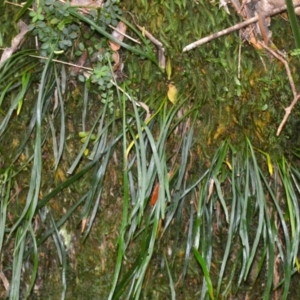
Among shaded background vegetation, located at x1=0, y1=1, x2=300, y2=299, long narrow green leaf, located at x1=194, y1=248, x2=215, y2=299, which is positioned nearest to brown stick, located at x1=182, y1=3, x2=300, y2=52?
shaded background vegetation, located at x1=0, y1=1, x2=300, y2=299

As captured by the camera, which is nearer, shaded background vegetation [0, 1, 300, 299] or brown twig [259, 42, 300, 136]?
shaded background vegetation [0, 1, 300, 299]

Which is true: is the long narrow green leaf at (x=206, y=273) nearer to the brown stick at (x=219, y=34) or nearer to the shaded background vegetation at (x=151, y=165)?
the shaded background vegetation at (x=151, y=165)

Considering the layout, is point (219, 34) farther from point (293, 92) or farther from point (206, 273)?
point (206, 273)

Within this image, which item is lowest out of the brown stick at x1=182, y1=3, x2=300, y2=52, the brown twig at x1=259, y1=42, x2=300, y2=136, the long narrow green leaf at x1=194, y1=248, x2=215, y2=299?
the long narrow green leaf at x1=194, y1=248, x2=215, y2=299

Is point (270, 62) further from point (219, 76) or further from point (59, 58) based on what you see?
point (59, 58)

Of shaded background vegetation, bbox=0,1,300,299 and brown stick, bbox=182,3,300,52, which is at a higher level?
brown stick, bbox=182,3,300,52

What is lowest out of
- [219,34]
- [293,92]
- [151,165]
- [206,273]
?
[206,273]

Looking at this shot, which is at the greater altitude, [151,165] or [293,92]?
[293,92]

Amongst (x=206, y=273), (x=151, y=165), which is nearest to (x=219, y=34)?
(x=151, y=165)

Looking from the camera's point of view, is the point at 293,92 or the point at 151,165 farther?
the point at 293,92

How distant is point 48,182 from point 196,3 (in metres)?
0.66

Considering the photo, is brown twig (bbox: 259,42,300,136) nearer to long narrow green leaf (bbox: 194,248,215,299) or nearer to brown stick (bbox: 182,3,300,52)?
brown stick (bbox: 182,3,300,52)

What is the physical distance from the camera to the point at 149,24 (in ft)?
5.18

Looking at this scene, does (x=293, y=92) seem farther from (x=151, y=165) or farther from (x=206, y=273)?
(x=206, y=273)
